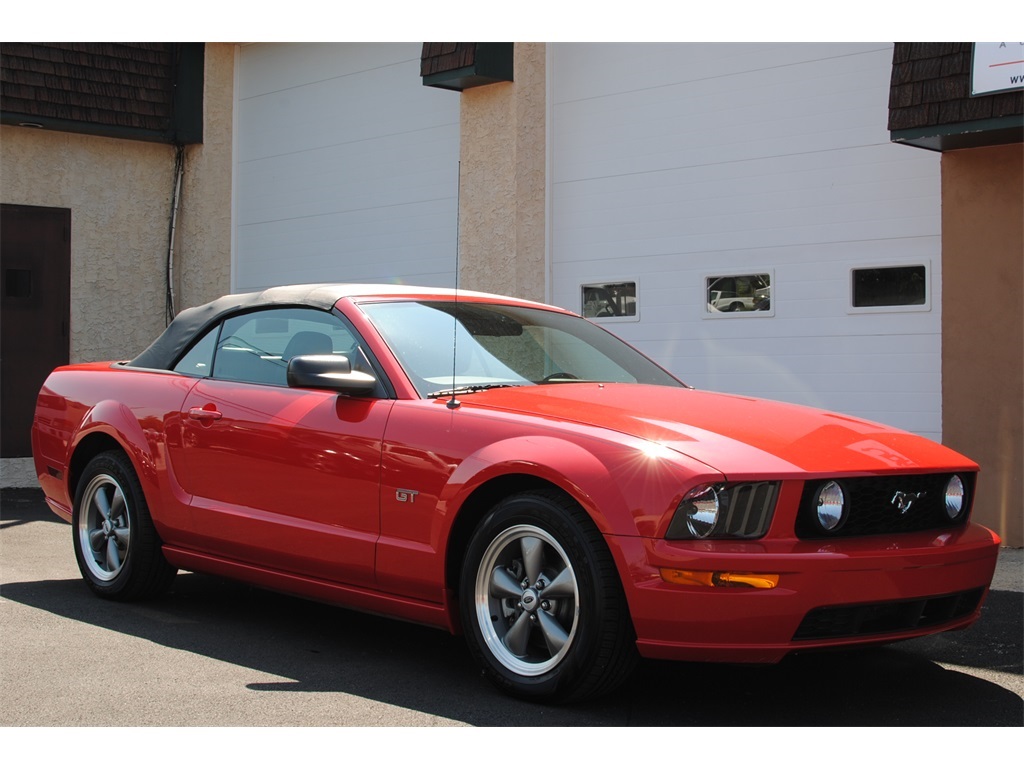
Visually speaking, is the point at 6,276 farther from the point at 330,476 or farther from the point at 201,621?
the point at 330,476

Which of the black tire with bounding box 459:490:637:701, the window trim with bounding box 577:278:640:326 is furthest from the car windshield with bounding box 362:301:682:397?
the window trim with bounding box 577:278:640:326

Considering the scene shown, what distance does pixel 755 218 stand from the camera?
31.6 feet

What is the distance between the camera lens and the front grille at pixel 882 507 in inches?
157

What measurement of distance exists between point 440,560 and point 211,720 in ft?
3.29

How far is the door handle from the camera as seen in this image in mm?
5531

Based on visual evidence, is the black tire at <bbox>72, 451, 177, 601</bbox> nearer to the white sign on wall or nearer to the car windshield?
the car windshield

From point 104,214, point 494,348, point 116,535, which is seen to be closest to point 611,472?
point 494,348

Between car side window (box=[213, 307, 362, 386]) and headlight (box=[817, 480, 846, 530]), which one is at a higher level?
car side window (box=[213, 307, 362, 386])

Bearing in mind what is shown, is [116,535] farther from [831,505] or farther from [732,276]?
[732,276]

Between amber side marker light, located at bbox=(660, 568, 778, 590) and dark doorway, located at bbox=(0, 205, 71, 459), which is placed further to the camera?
dark doorway, located at bbox=(0, 205, 71, 459)

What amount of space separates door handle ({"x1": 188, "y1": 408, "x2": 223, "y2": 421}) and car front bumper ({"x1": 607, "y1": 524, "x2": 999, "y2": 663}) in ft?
7.55
